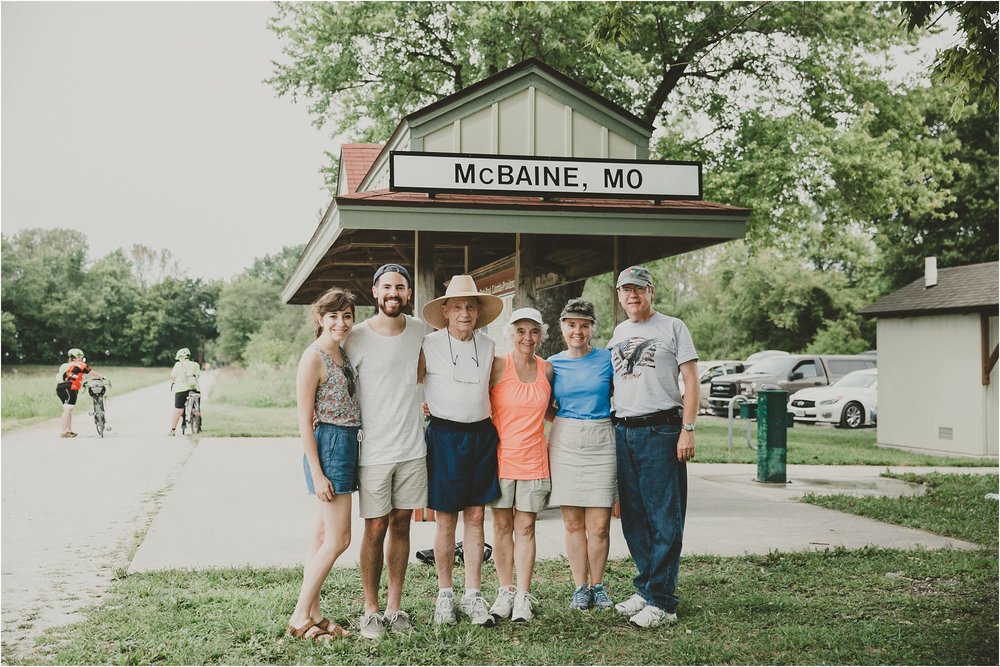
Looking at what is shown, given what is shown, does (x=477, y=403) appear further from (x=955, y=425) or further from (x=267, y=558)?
(x=955, y=425)

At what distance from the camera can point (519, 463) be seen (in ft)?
17.1

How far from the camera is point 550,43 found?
20.6m

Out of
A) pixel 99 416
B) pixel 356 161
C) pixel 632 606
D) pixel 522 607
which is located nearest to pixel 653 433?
pixel 632 606

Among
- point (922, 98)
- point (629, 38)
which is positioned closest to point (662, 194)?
point (629, 38)

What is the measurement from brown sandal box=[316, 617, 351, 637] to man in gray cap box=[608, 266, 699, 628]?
158 centimetres

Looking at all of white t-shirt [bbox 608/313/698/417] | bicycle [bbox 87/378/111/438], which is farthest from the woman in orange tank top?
bicycle [bbox 87/378/111/438]

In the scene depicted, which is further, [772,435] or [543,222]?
[772,435]

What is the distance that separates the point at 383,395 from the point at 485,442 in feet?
2.17

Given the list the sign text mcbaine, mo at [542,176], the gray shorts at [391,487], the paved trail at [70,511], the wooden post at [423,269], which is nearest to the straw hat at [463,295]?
the gray shorts at [391,487]

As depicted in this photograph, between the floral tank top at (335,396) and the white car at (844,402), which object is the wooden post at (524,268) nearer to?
the floral tank top at (335,396)

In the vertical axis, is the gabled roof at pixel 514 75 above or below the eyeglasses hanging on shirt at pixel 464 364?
above

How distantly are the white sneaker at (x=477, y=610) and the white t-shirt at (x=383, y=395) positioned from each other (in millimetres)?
910

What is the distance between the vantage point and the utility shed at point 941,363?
1508cm

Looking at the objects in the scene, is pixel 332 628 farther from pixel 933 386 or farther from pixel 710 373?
pixel 710 373
